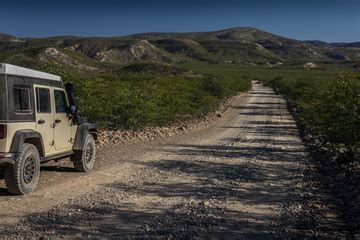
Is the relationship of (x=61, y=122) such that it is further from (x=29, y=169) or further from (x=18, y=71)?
(x=18, y=71)

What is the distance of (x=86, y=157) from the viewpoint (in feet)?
35.8

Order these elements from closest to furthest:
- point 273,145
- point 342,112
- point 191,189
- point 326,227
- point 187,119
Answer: point 326,227
point 191,189
point 342,112
point 273,145
point 187,119

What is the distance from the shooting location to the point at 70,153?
34.2ft

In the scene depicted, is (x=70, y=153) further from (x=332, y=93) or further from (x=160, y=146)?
(x=332, y=93)

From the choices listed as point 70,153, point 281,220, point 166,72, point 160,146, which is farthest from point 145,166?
point 166,72

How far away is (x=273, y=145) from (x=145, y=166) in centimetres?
623

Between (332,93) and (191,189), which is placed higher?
(332,93)

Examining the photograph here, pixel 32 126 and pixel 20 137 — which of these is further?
pixel 32 126

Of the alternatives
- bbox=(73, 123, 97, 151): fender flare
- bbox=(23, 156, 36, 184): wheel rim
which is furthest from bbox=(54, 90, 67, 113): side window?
bbox=(23, 156, 36, 184): wheel rim

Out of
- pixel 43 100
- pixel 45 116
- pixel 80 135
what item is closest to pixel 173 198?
pixel 45 116

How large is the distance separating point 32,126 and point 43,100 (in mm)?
748

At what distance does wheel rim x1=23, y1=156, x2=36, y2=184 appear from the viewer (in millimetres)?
8523

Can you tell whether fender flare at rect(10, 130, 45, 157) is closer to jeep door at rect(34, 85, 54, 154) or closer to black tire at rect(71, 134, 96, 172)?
jeep door at rect(34, 85, 54, 154)

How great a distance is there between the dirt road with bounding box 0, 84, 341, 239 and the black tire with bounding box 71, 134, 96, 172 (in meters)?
0.29
